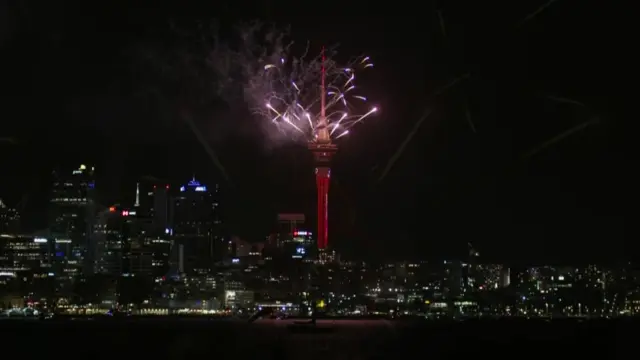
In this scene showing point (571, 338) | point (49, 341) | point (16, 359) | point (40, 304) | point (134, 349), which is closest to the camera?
point (16, 359)

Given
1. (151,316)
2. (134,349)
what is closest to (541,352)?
(134,349)

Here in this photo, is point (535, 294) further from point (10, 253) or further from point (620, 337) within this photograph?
point (10, 253)

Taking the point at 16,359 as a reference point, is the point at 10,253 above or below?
above

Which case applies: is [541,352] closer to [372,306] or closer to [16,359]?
[16,359]

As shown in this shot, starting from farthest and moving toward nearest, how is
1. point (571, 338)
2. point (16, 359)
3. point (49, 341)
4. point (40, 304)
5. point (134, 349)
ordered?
point (40, 304) < point (571, 338) < point (49, 341) < point (134, 349) < point (16, 359)

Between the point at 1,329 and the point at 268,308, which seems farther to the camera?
the point at 268,308

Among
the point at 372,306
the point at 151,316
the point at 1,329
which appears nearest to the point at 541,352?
the point at 1,329
